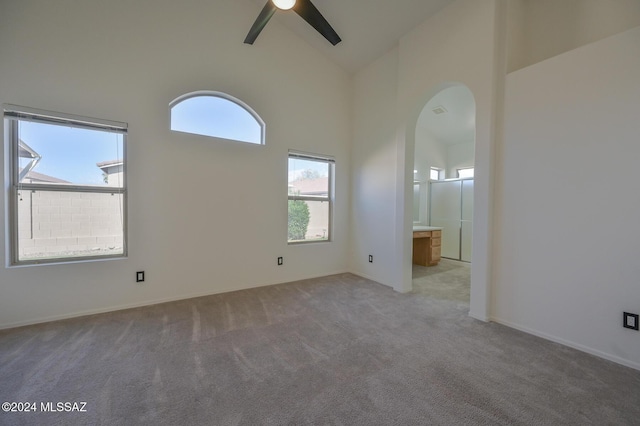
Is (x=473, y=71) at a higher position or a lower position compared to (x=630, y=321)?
higher

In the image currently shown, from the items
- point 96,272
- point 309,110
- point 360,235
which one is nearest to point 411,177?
point 360,235

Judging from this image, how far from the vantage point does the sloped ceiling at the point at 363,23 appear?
3027mm

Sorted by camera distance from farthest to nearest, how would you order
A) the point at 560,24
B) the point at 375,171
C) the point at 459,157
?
the point at 459,157 < the point at 375,171 < the point at 560,24

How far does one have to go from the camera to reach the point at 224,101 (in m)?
3.42

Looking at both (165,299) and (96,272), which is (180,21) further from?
(165,299)

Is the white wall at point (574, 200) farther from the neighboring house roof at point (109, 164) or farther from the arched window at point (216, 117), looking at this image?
the neighboring house roof at point (109, 164)

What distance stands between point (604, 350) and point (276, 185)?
368 cm

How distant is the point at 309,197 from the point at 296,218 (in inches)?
16.1

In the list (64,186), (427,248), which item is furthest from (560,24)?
(64,186)

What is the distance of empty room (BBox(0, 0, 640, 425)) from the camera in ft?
5.41

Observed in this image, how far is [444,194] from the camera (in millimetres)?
5898

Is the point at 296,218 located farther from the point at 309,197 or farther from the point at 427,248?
the point at 427,248

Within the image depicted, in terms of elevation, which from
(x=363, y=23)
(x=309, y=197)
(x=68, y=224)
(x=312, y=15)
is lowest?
(x=68, y=224)

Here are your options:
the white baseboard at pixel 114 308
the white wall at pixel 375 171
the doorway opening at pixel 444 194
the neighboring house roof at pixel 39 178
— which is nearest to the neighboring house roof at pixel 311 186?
the white wall at pixel 375 171
